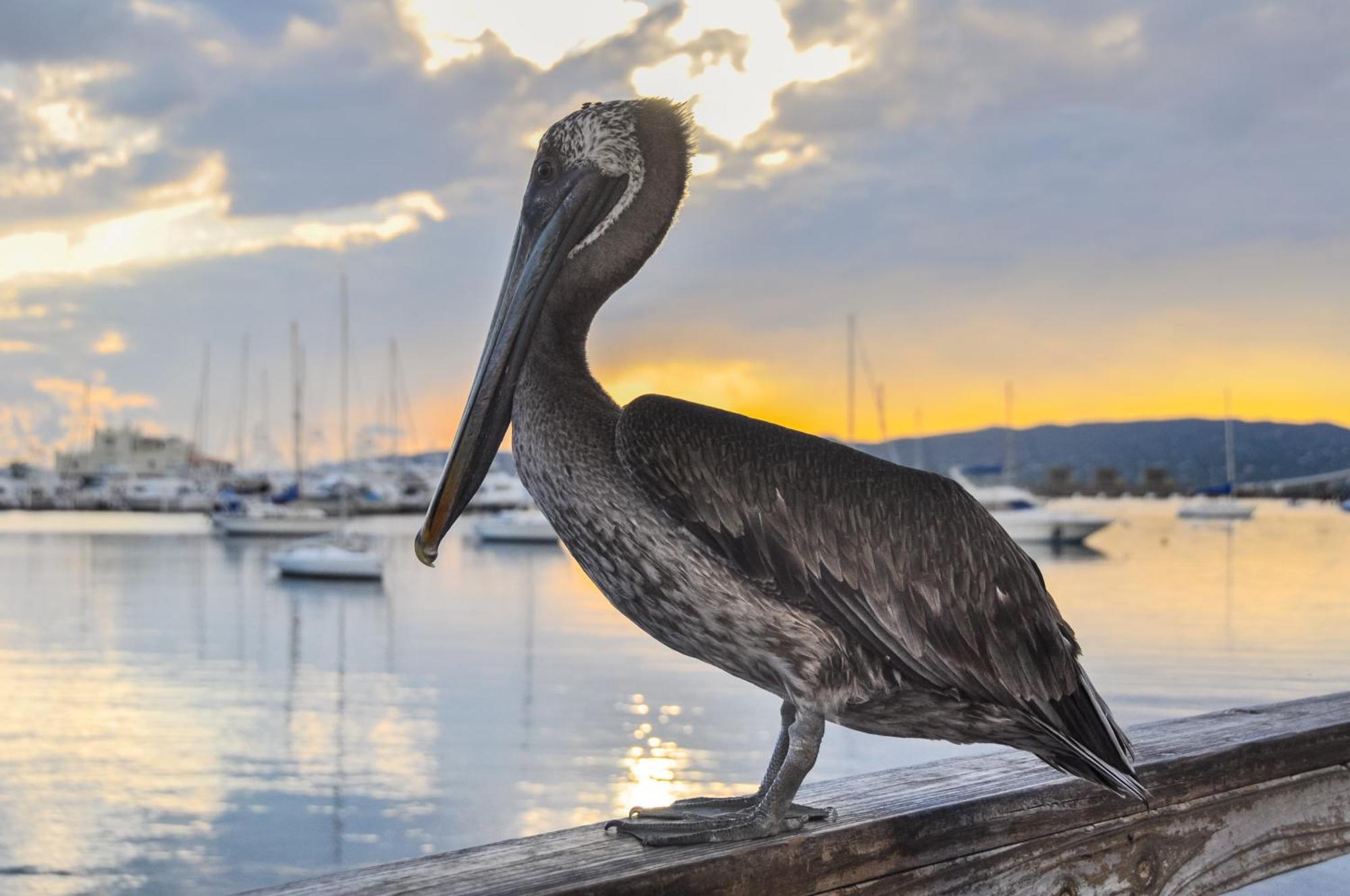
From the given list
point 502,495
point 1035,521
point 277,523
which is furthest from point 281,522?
point 1035,521

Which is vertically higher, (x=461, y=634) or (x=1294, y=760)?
(x=1294, y=760)

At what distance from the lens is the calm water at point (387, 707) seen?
36.1 feet

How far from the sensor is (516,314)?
5.98ft

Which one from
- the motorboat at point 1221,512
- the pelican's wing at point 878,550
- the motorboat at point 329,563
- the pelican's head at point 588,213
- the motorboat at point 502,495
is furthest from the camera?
the motorboat at point 1221,512

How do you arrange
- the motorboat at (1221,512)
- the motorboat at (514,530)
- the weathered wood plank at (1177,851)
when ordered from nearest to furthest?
the weathered wood plank at (1177,851), the motorboat at (514,530), the motorboat at (1221,512)

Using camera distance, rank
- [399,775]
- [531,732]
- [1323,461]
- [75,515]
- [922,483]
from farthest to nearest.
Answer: [1323,461] < [75,515] < [531,732] < [399,775] < [922,483]

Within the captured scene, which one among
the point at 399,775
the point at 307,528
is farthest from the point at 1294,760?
the point at 307,528

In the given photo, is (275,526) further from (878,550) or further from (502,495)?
(878,550)

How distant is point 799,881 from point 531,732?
13884mm

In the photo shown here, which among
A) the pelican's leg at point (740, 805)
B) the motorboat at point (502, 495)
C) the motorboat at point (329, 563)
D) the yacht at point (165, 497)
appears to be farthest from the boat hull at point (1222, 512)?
the pelican's leg at point (740, 805)

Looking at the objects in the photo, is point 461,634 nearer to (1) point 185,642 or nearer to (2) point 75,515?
(1) point 185,642

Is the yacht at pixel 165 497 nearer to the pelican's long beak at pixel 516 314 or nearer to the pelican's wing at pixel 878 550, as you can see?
the pelican's long beak at pixel 516 314

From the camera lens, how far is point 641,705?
1661 centimetres

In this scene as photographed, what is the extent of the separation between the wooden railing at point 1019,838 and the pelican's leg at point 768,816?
21 millimetres
